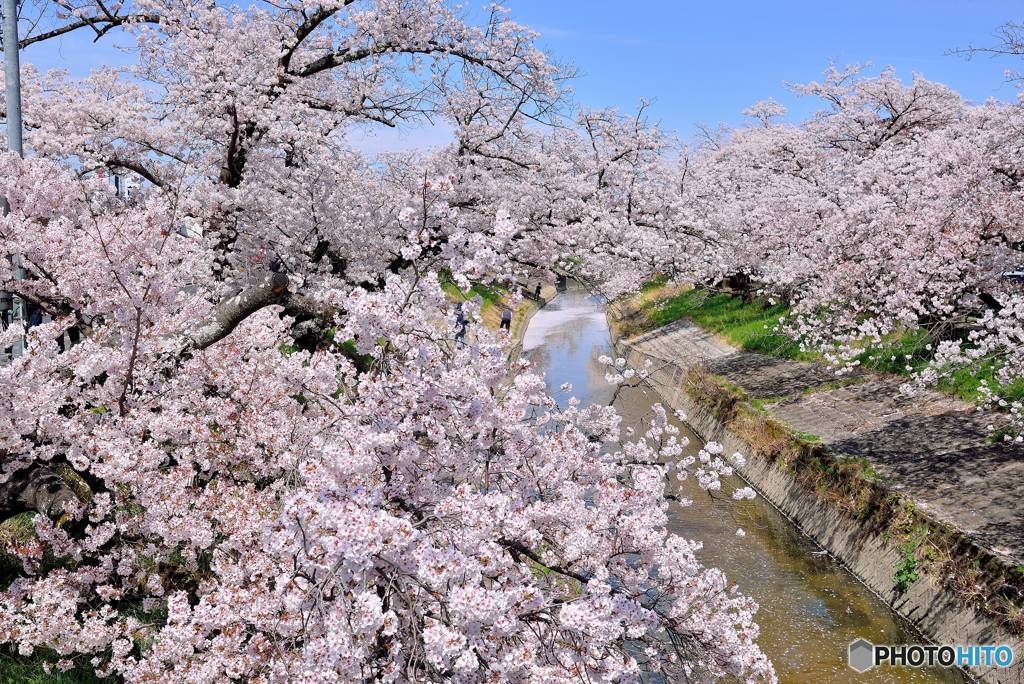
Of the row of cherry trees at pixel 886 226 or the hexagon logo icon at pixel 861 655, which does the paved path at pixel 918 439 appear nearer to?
the row of cherry trees at pixel 886 226

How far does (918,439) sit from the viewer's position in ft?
43.8

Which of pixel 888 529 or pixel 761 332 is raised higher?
pixel 761 332

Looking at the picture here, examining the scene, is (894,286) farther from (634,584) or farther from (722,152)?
(722,152)

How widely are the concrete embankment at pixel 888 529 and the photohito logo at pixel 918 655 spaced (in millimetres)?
105

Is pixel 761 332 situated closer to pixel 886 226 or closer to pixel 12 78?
pixel 886 226

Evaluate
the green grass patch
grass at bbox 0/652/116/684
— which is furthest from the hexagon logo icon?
the green grass patch

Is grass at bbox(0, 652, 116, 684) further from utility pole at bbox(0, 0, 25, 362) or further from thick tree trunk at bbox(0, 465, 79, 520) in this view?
utility pole at bbox(0, 0, 25, 362)

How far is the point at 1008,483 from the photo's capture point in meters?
11.0

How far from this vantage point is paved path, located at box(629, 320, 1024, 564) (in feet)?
34.0

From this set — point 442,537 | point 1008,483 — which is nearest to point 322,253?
point 442,537

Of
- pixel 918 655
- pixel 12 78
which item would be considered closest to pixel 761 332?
pixel 918 655

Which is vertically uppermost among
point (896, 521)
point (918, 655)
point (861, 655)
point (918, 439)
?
point (918, 439)

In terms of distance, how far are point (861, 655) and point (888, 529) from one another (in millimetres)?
2787

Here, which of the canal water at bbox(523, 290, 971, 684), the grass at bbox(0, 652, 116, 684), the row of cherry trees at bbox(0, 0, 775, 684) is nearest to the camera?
the row of cherry trees at bbox(0, 0, 775, 684)
